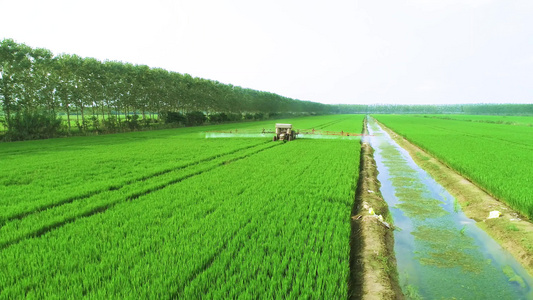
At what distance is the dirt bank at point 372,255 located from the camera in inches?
142

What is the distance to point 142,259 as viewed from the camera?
11.6 feet

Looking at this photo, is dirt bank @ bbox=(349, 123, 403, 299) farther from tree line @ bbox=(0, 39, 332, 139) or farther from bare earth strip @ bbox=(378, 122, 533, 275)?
tree line @ bbox=(0, 39, 332, 139)

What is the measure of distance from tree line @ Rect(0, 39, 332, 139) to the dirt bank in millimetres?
26435

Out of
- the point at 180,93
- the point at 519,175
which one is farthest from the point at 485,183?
the point at 180,93

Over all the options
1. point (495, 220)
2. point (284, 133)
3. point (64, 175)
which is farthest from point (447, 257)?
point (284, 133)

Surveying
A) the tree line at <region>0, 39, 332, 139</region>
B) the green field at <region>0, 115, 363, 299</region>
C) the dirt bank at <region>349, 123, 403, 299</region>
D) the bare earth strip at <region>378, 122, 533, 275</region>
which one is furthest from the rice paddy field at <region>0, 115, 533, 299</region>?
the tree line at <region>0, 39, 332, 139</region>

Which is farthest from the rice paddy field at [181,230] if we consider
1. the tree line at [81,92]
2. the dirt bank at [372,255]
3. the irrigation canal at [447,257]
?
the tree line at [81,92]

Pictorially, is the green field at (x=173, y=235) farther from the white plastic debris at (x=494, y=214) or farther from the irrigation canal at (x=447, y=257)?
the white plastic debris at (x=494, y=214)

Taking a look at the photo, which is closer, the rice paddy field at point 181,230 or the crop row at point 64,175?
the rice paddy field at point 181,230

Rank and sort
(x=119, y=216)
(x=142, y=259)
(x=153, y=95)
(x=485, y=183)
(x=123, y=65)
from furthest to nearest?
(x=153, y=95)
(x=123, y=65)
(x=485, y=183)
(x=119, y=216)
(x=142, y=259)

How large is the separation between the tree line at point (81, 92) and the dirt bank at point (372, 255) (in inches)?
1041

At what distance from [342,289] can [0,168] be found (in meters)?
13.1

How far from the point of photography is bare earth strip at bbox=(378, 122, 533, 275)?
196 inches

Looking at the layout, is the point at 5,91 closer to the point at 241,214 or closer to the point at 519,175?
the point at 241,214
